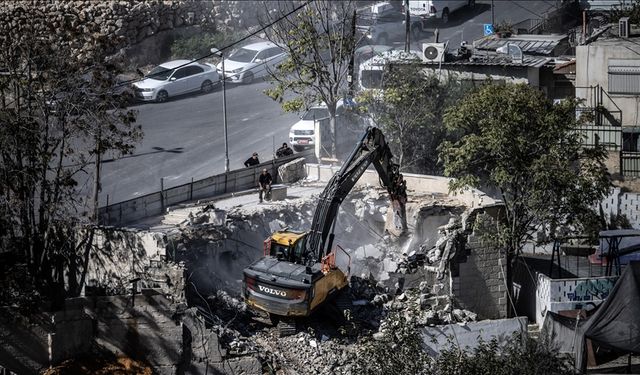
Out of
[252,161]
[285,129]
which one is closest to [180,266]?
[252,161]

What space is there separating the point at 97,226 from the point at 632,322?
13367 mm

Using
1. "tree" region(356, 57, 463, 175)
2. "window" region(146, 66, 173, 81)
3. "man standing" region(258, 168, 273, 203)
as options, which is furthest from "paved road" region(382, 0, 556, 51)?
"man standing" region(258, 168, 273, 203)

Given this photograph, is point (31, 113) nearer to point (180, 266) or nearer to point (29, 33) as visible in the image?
point (29, 33)

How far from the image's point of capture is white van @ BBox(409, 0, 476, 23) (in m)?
54.1

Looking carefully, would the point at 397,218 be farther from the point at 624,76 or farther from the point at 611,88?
the point at 624,76

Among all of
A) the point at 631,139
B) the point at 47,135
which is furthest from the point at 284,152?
the point at 47,135

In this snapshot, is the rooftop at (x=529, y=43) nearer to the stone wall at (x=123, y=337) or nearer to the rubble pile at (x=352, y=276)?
the rubble pile at (x=352, y=276)

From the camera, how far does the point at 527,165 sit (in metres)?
31.1

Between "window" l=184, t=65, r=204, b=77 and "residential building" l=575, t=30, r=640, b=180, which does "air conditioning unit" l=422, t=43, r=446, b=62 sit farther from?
"window" l=184, t=65, r=204, b=77

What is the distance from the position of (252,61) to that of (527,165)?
766 inches

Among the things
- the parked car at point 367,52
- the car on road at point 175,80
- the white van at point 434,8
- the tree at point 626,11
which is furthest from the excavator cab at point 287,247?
the white van at point 434,8

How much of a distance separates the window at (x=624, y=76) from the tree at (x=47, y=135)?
17.0 meters

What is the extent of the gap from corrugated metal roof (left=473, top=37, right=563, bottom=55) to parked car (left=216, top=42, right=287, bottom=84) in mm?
7947

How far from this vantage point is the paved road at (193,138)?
38594 millimetres
